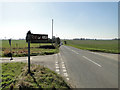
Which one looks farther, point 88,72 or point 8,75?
point 88,72

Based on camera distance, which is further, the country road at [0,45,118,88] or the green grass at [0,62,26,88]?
the country road at [0,45,118,88]

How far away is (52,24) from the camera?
A: 31016mm

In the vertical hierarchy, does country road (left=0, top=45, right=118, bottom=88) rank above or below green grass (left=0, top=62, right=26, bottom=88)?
below

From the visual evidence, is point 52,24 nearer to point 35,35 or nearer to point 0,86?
point 35,35

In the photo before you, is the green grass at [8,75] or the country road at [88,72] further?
the country road at [88,72]

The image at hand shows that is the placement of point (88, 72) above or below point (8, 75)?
below

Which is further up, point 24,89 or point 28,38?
point 28,38

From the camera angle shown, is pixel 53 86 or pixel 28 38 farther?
pixel 28 38

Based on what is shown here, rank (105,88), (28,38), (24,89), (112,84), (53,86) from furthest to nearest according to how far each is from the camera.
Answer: (28,38)
(112,84)
(105,88)
(53,86)
(24,89)

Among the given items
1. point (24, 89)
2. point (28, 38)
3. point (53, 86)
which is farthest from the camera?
point (28, 38)

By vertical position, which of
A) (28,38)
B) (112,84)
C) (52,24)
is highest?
(52,24)

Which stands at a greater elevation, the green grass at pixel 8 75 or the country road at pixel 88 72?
the green grass at pixel 8 75

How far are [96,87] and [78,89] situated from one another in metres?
1.01

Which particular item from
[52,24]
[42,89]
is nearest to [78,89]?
[42,89]
